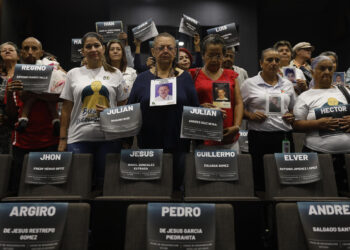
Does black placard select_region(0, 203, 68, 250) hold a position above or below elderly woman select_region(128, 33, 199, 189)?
below

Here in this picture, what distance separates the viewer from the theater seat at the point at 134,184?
1.92 metres

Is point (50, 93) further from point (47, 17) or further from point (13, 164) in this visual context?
point (47, 17)

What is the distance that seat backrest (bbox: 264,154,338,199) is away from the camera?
75.2 inches

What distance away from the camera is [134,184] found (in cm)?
194

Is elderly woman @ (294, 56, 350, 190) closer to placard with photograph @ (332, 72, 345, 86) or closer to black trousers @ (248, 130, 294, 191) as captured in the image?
black trousers @ (248, 130, 294, 191)

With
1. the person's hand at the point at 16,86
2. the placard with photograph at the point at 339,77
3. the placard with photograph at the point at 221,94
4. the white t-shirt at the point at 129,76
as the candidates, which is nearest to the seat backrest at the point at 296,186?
the placard with photograph at the point at 221,94

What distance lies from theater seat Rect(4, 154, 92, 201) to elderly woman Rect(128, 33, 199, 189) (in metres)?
0.39

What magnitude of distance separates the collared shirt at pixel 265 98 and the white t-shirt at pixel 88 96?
3.17ft

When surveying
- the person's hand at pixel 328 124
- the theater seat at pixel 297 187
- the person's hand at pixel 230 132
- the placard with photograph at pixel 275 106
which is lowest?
the theater seat at pixel 297 187

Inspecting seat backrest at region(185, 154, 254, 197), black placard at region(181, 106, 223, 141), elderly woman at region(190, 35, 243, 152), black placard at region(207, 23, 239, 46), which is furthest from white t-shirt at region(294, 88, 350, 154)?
black placard at region(207, 23, 239, 46)

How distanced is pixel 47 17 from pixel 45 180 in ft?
25.1

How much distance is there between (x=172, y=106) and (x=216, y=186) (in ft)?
1.81

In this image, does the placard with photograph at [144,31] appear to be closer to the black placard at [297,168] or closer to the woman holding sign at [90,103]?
the woman holding sign at [90,103]

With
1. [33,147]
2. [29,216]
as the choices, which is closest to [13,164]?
[33,147]
